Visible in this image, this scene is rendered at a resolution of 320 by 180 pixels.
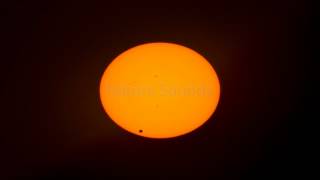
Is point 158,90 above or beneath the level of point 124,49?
beneath

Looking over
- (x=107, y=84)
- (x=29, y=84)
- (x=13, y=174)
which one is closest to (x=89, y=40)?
(x=107, y=84)

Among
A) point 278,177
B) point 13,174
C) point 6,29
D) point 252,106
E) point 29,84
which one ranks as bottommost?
point 278,177

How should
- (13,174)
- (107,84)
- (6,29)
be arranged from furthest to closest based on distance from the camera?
(13,174)
(6,29)
(107,84)

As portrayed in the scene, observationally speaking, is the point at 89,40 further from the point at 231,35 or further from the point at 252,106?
the point at 252,106
